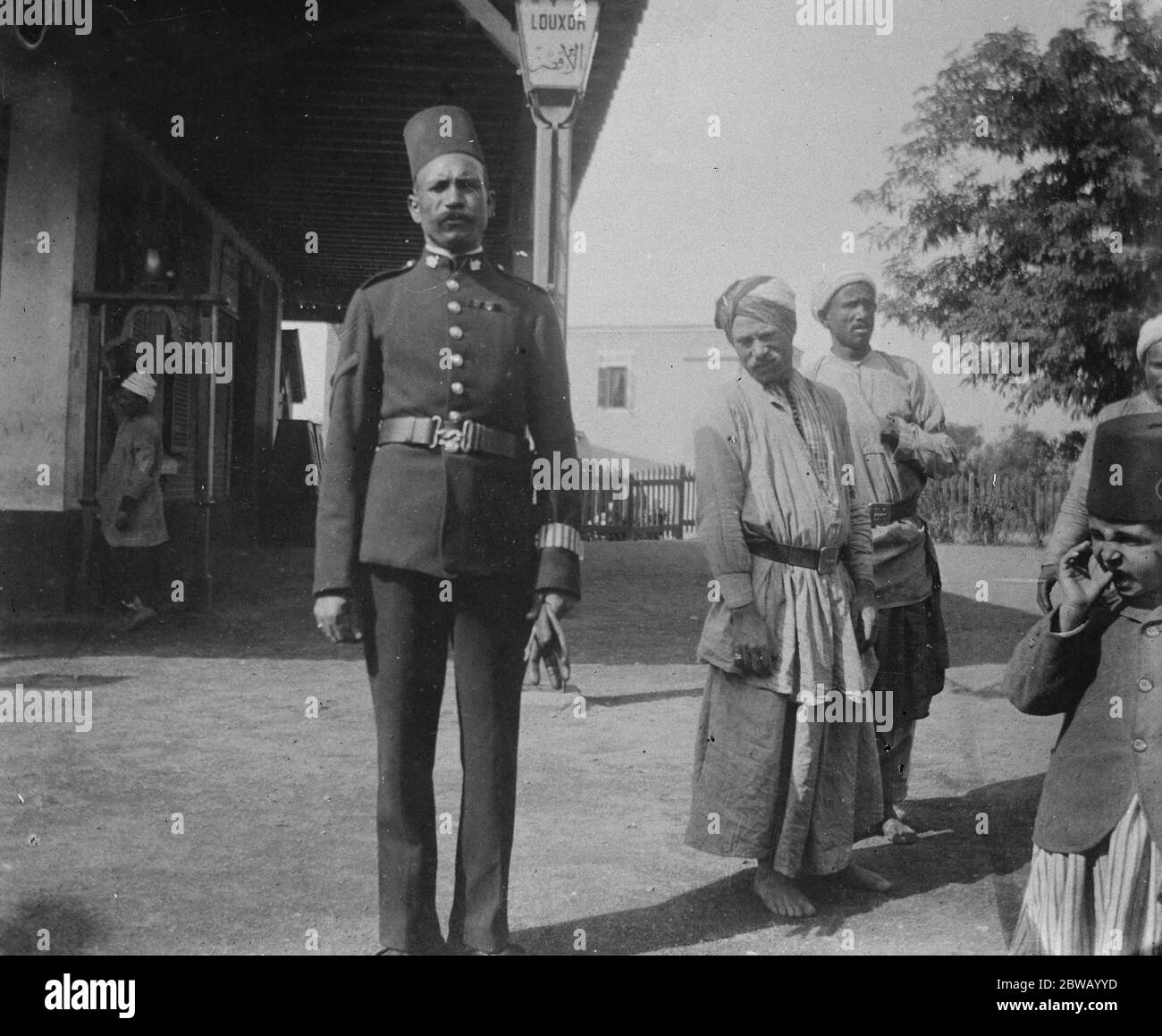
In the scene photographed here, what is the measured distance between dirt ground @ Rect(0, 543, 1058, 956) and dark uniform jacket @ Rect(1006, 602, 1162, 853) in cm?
52

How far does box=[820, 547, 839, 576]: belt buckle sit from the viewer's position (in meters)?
3.35

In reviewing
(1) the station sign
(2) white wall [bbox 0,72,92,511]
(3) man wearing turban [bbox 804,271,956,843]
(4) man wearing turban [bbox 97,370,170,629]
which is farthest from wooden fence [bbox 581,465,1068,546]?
(1) the station sign

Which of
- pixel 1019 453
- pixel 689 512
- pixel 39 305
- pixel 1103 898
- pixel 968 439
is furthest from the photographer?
pixel 689 512

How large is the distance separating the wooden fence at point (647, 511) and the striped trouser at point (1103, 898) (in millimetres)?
13938

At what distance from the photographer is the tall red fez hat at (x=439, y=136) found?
2736 mm

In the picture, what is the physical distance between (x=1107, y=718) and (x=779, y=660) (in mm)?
875

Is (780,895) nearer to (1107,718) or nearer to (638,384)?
(1107,718)

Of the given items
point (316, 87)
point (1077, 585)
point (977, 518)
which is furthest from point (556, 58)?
point (977, 518)

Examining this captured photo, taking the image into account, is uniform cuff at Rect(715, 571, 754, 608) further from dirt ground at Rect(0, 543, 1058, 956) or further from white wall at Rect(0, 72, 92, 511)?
white wall at Rect(0, 72, 92, 511)

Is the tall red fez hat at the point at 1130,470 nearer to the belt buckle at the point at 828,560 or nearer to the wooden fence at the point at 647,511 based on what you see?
the belt buckle at the point at 828,560

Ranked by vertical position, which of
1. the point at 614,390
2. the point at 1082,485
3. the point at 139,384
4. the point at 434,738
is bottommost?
the point at 434,738

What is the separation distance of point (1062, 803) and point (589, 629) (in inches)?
216

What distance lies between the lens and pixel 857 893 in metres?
3.48
